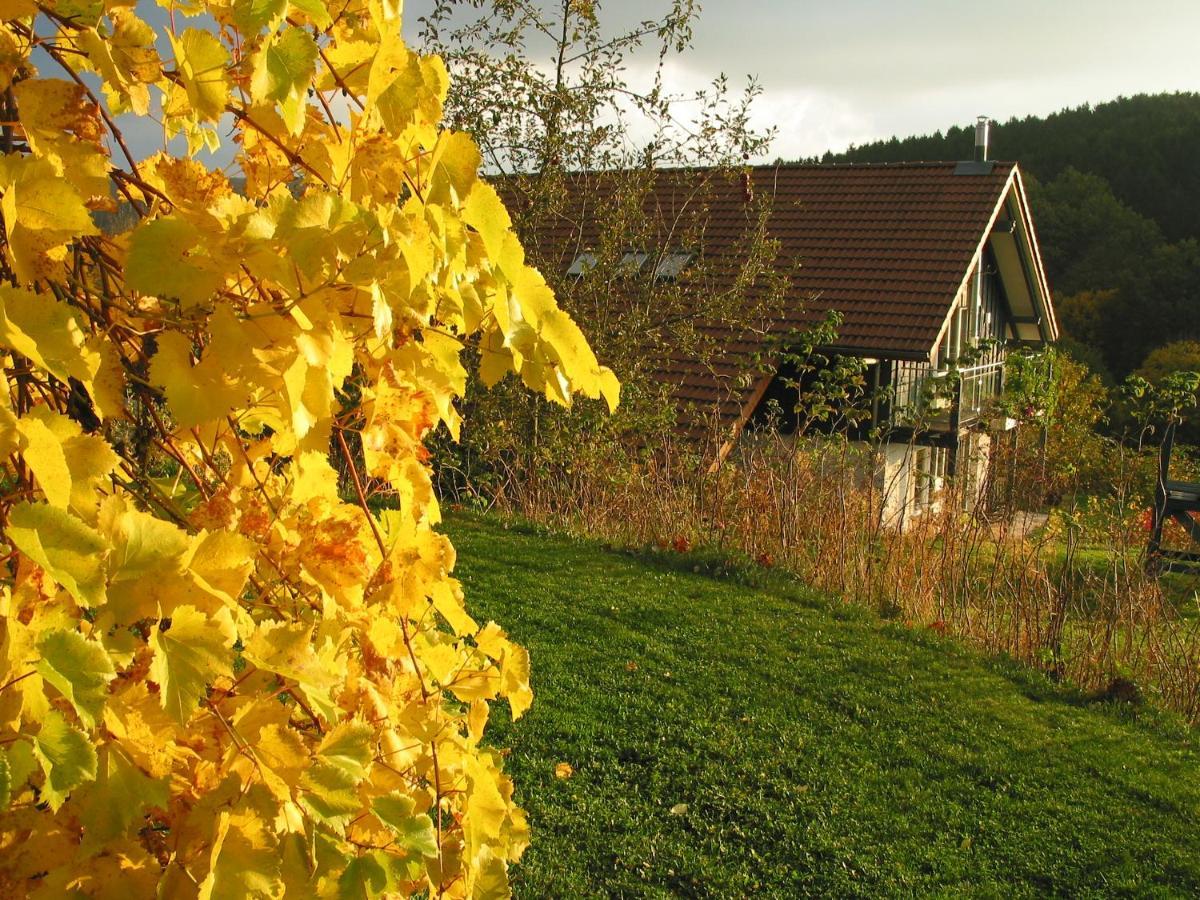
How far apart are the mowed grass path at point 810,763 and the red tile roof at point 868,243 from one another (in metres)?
8.35

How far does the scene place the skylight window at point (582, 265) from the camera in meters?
9.04

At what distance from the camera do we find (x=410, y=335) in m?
1.31

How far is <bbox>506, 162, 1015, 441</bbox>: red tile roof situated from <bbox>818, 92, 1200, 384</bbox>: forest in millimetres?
20103

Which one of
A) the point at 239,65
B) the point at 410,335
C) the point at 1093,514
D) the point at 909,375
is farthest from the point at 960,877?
the point at 909,375

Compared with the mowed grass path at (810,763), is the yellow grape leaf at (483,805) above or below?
above

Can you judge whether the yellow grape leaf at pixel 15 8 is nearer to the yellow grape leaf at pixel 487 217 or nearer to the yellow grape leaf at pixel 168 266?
the yellow grape leaf at pixel 168 266

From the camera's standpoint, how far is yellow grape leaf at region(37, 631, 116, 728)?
0.81 m

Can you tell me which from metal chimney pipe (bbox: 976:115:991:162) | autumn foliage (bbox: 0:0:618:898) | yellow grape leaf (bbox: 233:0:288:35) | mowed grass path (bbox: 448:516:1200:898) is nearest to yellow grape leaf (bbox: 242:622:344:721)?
autumn foliage (bbox: 0:0:618:898)

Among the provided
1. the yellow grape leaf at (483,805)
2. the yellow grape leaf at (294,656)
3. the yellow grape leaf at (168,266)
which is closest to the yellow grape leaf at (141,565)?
the yellow grape leaf at (294,656)

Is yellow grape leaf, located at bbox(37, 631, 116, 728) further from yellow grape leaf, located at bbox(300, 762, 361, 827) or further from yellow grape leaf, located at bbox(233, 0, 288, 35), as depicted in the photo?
yellow grape leaf, located at bbox(233, 0, 288, 35)

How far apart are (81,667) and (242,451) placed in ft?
1.67

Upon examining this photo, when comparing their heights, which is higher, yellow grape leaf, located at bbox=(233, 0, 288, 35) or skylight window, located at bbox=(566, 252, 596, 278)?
skylight window, located at bbox=(566, 252, 596, 278)

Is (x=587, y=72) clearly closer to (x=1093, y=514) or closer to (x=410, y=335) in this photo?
(x=1093, y=514)

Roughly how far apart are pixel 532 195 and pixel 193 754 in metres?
8.06
